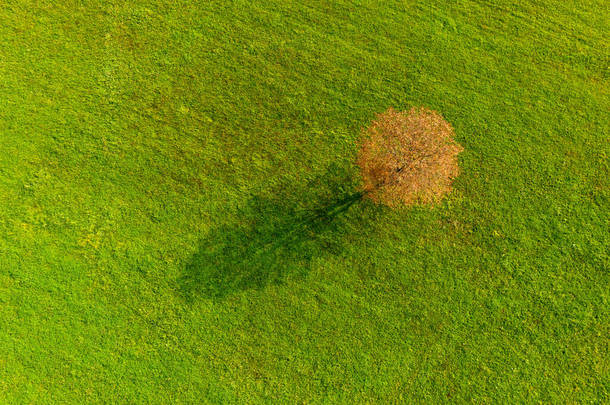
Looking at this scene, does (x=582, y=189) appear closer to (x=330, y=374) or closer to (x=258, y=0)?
(x=330, y=374)

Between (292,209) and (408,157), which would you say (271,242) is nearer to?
(292,209)

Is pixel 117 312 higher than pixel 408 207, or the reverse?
pixel 408 207

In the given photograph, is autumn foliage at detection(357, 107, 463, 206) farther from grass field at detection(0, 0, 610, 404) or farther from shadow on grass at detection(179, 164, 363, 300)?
shadow on grass at detection(179, 164, 363, 300)

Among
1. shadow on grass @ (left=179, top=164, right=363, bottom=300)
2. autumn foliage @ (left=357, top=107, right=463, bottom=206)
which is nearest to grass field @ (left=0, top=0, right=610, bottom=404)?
shadow on grass @ (left=179, top=164, right=363, bottom=300)

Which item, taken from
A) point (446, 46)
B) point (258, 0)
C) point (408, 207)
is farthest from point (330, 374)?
point (258, 0)

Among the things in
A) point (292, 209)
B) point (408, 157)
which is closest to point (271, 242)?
point (292, 209)

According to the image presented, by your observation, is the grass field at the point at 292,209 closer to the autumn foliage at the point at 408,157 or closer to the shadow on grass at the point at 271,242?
the shadow on grass at the point at 271,242
